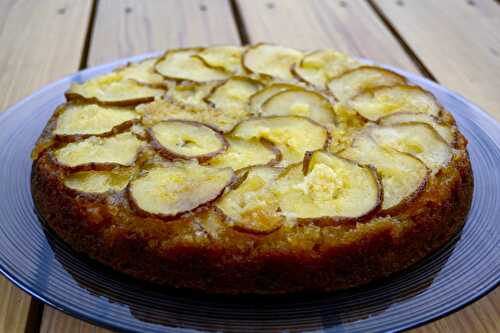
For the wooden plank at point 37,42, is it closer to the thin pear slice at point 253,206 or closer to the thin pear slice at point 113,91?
Result: the thin pear slice at point 113,91

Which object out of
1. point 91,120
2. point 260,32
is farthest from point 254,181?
point 260,32

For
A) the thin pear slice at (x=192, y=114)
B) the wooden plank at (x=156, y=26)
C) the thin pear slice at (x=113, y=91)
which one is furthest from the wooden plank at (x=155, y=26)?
the thin pear slice at (x=192, y=114)

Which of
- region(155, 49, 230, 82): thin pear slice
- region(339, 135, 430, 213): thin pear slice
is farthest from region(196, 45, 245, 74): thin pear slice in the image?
region(339, 135, 430, 213): thin pear slice

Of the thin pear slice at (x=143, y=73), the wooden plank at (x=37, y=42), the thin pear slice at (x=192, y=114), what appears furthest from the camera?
the wooden plank at (x=37, y=42)

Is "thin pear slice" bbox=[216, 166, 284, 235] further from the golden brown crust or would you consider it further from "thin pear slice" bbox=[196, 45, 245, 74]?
"thin pear slice" bbox=[196, 45, 245, 74]

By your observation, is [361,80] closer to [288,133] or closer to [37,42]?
[288,133]

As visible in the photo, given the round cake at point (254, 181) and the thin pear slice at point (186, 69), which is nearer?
the round cake at point (254, 181)

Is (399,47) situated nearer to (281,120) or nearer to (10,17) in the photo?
(281,120)
